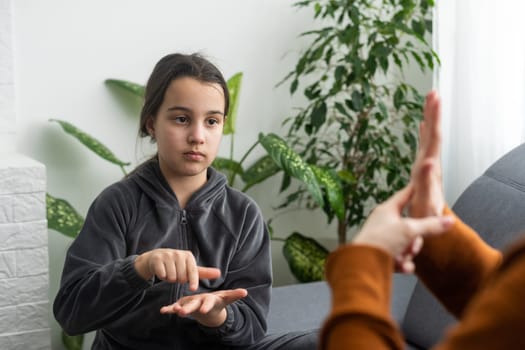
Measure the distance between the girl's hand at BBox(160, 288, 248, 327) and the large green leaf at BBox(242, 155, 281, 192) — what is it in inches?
52.5

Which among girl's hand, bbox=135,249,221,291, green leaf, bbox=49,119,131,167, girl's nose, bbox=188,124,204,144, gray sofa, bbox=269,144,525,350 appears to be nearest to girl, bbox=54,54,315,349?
girl's nose, bbox=188,124,204,144

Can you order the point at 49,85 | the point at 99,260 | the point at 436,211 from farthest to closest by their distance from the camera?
the point at 49,85 < the point at 99,260 < the point at 436,211

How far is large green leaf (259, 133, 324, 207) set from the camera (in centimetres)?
250

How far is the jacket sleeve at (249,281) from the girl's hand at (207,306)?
58 mm

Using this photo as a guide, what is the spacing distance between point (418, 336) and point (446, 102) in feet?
3.04

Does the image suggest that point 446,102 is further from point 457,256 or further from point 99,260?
point 457,256

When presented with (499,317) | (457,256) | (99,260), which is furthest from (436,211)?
(99,260)

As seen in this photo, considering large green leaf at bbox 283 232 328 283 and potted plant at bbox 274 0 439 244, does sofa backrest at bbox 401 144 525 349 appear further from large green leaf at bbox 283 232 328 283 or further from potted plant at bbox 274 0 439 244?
large green leaf at bbox 283 232 328 283

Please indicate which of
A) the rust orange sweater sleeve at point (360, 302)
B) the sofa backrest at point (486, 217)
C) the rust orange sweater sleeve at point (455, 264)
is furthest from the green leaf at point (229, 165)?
the rust orange sweater sleeve at point (360, 302)

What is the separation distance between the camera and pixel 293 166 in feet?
8.20

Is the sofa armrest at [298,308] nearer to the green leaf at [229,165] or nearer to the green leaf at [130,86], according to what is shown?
the green leaf at [229,165]

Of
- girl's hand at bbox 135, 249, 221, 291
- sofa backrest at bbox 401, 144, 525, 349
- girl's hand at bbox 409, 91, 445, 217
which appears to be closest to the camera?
girl's hand at bbox 409, 91, 445, 217

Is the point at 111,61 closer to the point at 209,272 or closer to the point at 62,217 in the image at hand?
the point at 62,217

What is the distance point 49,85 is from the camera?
105 inches
